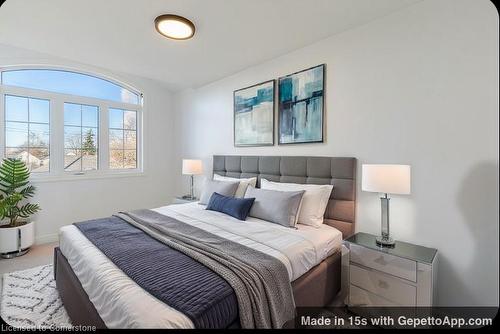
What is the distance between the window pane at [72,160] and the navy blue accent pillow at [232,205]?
238 cm

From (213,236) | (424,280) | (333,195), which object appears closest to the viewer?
Result: (424,280)

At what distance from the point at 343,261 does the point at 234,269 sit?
3.79ft

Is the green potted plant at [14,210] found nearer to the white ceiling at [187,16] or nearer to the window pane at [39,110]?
the window pane at [39,110]

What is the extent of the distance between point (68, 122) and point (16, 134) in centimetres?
60

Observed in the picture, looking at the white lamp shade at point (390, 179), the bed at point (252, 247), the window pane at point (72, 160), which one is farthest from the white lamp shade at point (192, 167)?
the white lamp shade at point (390, 179)

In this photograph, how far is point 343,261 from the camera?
1998 millimetres

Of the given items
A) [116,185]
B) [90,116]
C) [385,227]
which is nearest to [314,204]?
[385,227]

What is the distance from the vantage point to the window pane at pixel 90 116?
142 inches

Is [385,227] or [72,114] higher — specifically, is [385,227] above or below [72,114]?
below

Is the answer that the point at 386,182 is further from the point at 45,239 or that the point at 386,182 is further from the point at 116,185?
the point at 45,239

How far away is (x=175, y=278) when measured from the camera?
123 centimetres

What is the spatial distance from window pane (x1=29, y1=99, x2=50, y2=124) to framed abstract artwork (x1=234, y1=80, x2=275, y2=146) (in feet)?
8.82

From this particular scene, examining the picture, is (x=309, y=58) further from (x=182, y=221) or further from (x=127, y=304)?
(x=127, y=304)

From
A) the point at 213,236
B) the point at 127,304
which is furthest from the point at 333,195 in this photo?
the point at 127,304
